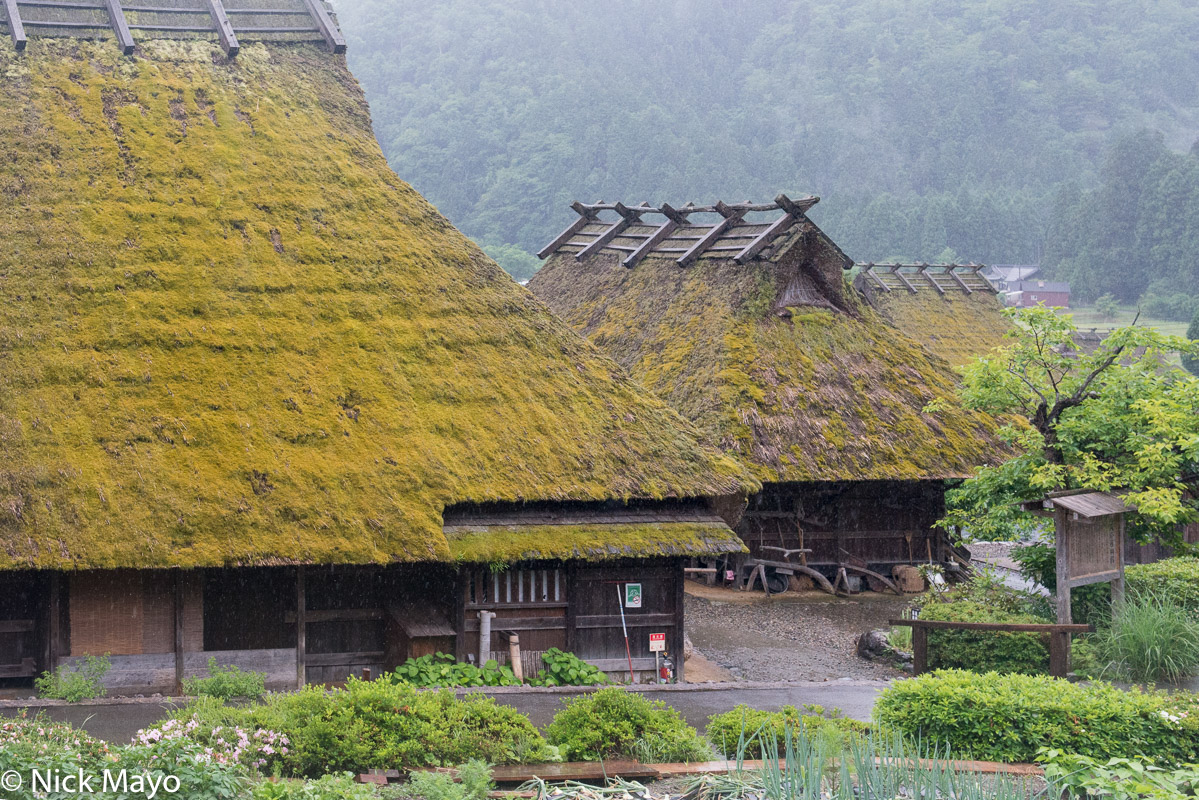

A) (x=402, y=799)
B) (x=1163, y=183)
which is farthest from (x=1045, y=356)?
(x=1163, y=183)

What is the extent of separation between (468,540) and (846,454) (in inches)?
361

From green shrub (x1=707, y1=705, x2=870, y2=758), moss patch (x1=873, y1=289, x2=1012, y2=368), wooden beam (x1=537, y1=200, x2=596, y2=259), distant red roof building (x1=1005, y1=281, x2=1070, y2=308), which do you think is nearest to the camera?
green shrub (x1=707, y1=705, x2=870, y2=758)

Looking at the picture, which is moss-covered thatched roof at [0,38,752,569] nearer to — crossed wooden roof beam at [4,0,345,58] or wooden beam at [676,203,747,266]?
crossed wooden roof beam at [4,0,345,58]

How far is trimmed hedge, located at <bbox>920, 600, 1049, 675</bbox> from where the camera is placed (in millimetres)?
13695

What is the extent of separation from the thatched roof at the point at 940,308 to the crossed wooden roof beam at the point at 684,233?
1008cm

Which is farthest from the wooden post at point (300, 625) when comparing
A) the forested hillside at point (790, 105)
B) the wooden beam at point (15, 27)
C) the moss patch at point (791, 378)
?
the forested hillside at point (790, 105)

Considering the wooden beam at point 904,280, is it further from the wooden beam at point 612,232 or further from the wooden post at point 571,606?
the wooden post at point 571,606

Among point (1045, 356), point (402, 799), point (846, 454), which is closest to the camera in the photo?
point (402, 799)

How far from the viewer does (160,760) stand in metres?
7.45

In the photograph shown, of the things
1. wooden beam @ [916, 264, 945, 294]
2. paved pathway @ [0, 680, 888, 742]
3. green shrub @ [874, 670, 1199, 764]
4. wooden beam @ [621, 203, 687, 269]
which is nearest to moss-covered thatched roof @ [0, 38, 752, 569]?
paved pathway @ [0, 680, 888, 742]

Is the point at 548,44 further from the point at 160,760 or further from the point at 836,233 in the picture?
the point at 160,760

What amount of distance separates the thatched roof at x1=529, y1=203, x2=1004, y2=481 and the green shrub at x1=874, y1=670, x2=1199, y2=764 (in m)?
10.4

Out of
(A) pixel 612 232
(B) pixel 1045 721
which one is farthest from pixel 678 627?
(A) pixel 612 232

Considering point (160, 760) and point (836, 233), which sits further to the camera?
point (836, 233)
